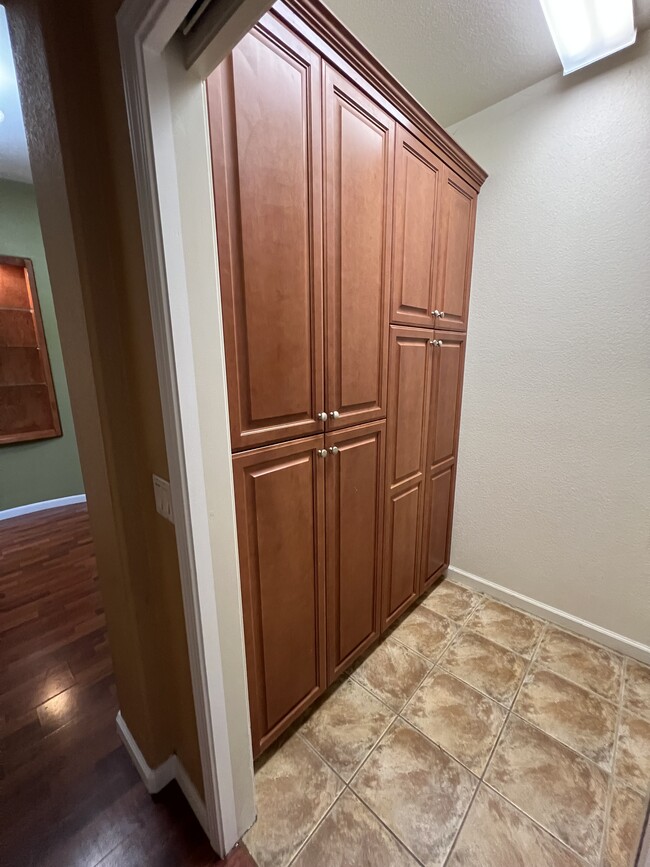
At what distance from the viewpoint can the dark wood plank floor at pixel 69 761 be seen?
101cm

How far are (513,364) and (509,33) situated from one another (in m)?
1.29

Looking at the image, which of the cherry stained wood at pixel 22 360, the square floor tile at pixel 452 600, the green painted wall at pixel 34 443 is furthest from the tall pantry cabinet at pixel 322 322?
the cherry stained wood at pixel 22 360

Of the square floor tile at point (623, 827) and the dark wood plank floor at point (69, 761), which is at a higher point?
the square floor tile at point (623, 827)

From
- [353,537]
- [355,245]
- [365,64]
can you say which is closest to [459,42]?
[365,64]

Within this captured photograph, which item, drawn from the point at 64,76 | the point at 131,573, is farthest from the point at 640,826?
the point at 64,76

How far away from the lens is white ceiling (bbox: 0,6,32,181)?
1.65 metres

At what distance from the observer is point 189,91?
26.4 inches

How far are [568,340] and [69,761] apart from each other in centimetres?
265

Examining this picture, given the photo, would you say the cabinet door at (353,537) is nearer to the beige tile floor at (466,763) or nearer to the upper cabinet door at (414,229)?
the beige tile floor at (466,763)

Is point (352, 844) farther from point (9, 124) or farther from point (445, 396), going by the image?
point (9, 124)

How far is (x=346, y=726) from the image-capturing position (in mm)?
1347

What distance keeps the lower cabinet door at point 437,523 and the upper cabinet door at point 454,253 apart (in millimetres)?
817

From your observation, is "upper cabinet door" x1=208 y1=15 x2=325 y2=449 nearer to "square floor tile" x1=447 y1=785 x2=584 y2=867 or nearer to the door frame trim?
the door frame trim

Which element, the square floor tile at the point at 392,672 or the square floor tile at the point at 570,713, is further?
the square floor tile at the point at 392,672
